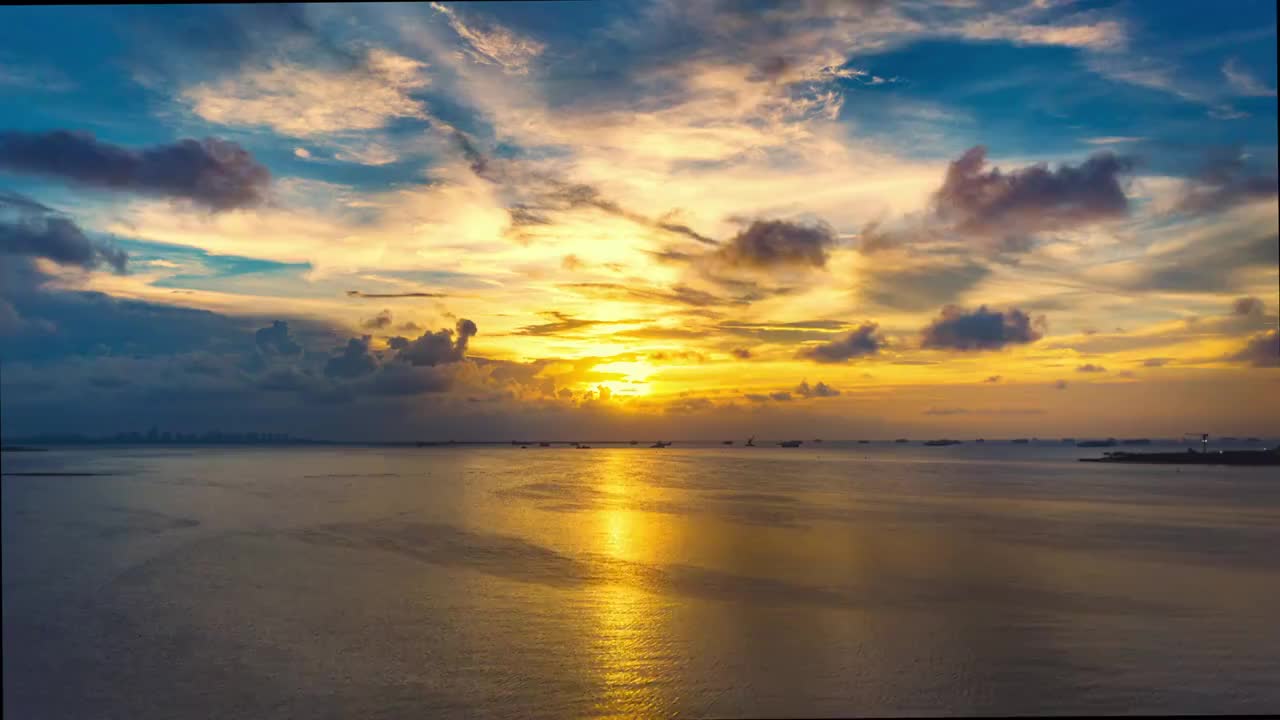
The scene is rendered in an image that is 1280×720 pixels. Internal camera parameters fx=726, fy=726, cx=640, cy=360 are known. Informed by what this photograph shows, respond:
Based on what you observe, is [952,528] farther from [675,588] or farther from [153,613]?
[153,613]

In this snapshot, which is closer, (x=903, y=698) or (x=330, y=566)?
(x=903, y=698)

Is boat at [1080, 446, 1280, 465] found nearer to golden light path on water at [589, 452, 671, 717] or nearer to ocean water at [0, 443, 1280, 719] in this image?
ocean water at [0, 443, 1280, 719]

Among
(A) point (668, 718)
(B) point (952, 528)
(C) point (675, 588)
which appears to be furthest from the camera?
(B) point (952, 528)

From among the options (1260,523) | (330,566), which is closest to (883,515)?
(1260,523)

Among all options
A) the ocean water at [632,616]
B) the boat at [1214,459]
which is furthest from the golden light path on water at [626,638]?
the boat at [1214,459]

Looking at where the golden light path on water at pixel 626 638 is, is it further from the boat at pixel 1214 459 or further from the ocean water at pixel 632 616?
the boat at pixel 1214 459

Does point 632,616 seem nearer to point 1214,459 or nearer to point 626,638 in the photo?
point 626,638

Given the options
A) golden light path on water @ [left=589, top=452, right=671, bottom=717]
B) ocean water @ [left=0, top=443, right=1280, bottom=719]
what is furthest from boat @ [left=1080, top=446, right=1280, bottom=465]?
golden light path on water @ [left=589, top=452, right=671, bottom=717]

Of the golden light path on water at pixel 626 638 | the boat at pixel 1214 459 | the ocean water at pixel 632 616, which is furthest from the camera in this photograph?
the boat at pixel 1214 459

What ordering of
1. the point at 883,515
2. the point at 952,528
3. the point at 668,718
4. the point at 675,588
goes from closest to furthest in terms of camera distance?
1. the point at 668,718
2. the point at 675,588
3. the point at 952,528
4. the point at 883,515
